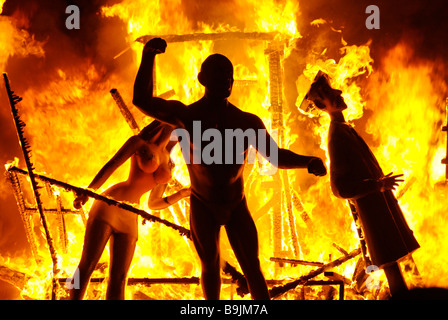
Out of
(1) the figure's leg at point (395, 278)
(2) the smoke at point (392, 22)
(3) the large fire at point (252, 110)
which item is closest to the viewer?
(1) the figure's leg at point (395, 278)

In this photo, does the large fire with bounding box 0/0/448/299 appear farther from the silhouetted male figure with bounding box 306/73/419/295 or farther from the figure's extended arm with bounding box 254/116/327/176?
the figure's extended arm with bounding box 254/116/327/176

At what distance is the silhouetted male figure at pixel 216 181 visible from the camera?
3.37 metres

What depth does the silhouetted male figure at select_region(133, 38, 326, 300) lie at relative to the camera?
337 centimetres

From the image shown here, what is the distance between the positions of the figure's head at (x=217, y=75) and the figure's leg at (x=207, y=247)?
93cm

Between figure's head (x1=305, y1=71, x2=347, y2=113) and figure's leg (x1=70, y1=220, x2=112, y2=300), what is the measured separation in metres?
2.33

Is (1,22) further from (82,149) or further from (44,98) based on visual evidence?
(82,149)

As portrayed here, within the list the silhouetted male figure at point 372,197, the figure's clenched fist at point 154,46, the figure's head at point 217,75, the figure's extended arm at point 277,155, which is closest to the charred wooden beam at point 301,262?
the silhouetted male figure at point 372,197

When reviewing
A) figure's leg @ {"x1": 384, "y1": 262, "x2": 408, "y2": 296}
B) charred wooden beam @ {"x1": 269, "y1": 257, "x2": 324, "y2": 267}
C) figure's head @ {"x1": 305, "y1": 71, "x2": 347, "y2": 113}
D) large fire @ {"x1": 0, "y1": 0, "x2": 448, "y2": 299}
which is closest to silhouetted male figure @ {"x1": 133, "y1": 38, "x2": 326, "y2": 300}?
figure's head @ {"x1": 305, "y1": 71, "x2": 347, "y2": 113}

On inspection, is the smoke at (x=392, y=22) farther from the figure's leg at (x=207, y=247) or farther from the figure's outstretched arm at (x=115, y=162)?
the figure's leg at (x=207, y=247)

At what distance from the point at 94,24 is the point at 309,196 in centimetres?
476
